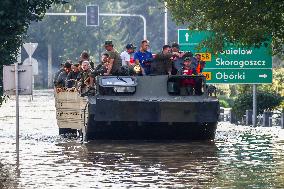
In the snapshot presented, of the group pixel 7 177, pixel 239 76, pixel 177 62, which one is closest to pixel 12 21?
pixel 177 62

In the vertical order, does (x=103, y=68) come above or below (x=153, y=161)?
above

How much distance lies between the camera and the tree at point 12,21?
28.7m

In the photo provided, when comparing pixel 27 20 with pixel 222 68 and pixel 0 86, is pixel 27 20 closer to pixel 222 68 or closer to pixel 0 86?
pixel 0 86

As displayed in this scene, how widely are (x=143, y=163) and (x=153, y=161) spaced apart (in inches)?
21.6

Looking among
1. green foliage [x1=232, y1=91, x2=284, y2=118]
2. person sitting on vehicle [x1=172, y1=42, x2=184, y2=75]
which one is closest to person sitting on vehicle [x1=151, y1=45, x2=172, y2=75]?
person sitting on vehicle [x1=172, y1=42, x2=184, y2=75]

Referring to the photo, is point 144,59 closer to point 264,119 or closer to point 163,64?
point 163,64

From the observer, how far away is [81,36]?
118312 mm

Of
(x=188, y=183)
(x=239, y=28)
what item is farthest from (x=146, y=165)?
Result: (x=239, y=28)

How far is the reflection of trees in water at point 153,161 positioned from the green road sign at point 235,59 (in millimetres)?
12490

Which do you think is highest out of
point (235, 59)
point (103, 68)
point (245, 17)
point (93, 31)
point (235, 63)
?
point (93, 31)

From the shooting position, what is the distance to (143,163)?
22.0 meters

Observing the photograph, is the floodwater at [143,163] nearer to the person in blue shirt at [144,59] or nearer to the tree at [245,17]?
the person in blue shirt at [144,59]

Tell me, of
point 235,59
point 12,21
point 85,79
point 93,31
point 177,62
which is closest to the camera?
point 12,21

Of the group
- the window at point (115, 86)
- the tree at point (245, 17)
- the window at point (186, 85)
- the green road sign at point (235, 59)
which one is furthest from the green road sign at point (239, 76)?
the window at point (115, 86)
